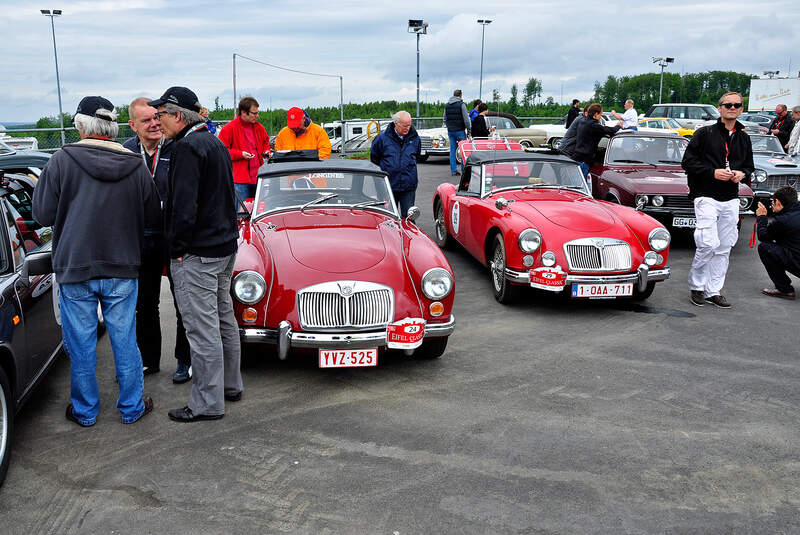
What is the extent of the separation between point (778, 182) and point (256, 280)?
12.1 metres

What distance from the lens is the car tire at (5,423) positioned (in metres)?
3.55

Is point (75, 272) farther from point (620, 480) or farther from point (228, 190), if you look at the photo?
point (620, 480)

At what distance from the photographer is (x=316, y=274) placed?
5039 mm

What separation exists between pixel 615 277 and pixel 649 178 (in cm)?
431

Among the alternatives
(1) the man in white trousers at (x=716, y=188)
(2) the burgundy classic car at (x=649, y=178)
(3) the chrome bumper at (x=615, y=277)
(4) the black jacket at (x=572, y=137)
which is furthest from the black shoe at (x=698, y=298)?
(4) the black jacket at (x=572, y=137)

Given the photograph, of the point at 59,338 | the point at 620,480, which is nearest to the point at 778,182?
the point at 620,480

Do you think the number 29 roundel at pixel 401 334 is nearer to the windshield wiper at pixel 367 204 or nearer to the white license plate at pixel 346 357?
the white license plate at pixel 346 357

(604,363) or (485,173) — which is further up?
(485,173)

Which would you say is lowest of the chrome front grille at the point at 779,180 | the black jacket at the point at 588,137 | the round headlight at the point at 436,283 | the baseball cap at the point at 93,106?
the round headlight at the point at 436,283

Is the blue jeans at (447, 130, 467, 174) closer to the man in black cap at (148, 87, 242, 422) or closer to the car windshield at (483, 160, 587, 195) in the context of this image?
the car windshield at (483, 160, 587, 195)

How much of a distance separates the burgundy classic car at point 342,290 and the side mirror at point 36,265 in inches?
49.4

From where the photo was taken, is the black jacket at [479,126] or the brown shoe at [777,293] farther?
the black jacket at [479,126]

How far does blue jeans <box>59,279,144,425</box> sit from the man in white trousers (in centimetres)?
564

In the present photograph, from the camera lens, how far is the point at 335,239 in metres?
5.51
